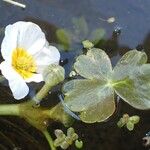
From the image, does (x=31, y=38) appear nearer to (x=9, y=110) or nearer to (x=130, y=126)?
(x=9, y=110)

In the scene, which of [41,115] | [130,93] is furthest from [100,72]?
[41,115]

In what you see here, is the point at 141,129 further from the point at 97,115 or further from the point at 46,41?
the point at 46,41

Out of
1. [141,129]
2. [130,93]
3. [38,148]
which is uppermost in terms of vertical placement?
[130,93]

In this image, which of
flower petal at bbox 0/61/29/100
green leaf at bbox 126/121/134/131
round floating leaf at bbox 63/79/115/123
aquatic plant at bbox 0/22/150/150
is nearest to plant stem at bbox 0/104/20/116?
aquatic plant at bbox 0/22/150/150

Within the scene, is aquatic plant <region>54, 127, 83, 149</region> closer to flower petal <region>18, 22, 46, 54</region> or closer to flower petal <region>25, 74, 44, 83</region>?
flower petal <region>25, 74, 44, 83</region>

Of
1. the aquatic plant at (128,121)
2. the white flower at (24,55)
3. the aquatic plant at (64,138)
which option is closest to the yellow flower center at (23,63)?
the white flower at (24,55)

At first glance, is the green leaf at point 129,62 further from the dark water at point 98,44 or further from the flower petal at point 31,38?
the flower petal at point 31,38
